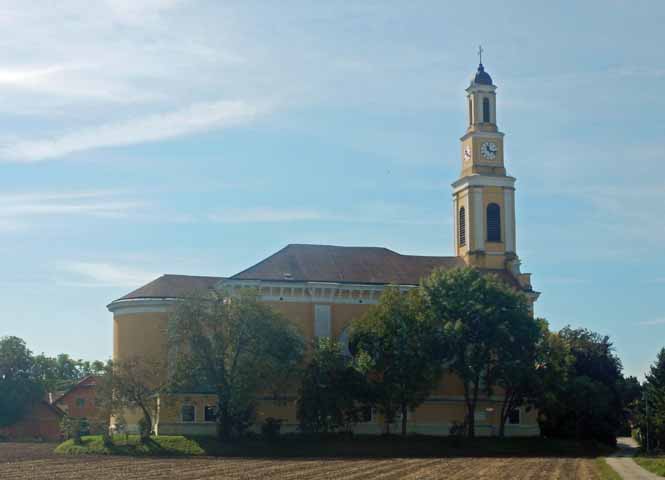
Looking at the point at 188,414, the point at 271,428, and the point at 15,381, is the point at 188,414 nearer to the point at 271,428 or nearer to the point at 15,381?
the point at 271,428

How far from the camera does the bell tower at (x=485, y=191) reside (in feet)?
303

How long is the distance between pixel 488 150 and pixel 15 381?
163ft

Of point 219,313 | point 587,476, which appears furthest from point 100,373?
point 587,476

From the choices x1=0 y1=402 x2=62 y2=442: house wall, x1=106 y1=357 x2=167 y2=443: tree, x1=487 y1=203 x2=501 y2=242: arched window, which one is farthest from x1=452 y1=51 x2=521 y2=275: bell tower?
x1=0 y1=402 x2=62 y2=442: house wall

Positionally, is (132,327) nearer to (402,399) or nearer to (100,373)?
(100,373)

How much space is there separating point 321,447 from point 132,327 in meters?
20.6

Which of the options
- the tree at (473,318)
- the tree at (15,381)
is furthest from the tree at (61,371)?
the tree at (473,318)

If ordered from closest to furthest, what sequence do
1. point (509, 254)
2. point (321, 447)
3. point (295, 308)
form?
point (321, 447) < point (295, 308) < point (509, 254)

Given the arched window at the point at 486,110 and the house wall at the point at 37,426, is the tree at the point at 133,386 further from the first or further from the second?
the arched window at the point at 486,110

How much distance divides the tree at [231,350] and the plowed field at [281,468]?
911 centimetres

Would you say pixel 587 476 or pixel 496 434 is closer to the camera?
pixel 587 476

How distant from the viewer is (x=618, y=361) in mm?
99750

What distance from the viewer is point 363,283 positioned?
86688 mm

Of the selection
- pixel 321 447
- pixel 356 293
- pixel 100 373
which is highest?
pixel 356 293
